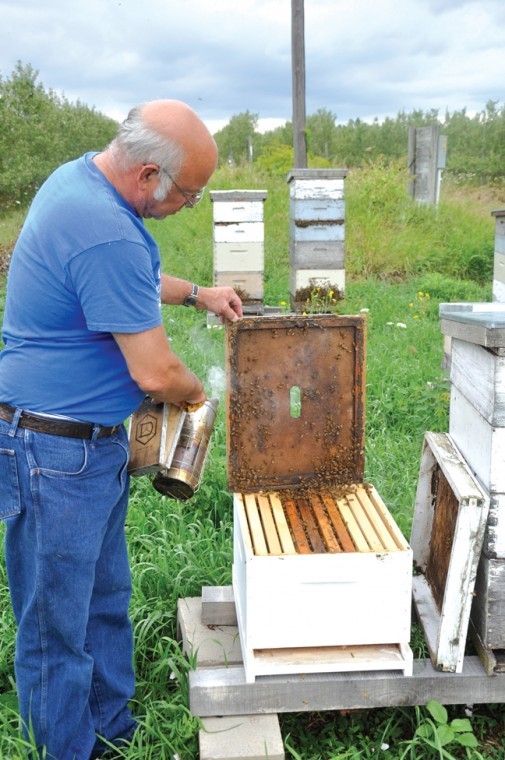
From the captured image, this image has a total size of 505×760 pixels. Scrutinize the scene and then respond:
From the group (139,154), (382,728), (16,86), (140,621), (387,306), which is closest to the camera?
(139,154)

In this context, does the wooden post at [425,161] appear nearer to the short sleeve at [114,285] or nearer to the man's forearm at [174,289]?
the man's forearm at [174,289]

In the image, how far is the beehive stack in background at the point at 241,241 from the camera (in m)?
6.56

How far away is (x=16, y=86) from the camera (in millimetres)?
23609

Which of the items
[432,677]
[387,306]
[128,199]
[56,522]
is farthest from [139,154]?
[387,306]

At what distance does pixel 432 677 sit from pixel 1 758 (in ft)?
3.57

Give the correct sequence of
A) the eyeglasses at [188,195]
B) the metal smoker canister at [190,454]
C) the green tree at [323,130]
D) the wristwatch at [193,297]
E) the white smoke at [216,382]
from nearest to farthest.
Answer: the eyeglasses at [188,195], the metal smoker canister at [190,454], the wristwatch at [193,297], the white smoke at [216,382], the green tree at [323,130]

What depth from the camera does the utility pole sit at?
31.4 feet

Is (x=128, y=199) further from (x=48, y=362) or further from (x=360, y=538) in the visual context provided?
(x=360, y=538)

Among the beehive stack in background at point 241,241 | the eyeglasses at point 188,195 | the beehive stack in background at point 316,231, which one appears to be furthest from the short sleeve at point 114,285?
the beehive stack in background at point 316,231

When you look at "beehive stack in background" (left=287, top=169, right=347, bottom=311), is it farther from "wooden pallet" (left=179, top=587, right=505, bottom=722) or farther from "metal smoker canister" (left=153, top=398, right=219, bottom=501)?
"wooden pallet" (left=179, top=587, right=505, bottom=722)

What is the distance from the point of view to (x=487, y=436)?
1.79 metres

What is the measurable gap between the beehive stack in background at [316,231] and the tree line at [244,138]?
12.4 ft

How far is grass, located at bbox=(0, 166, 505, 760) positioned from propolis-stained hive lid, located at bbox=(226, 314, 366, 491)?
0.60 m

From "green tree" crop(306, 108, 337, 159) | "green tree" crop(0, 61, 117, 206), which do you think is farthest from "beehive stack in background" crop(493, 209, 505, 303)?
"green tree" crop(306, 108, 337, 159)
